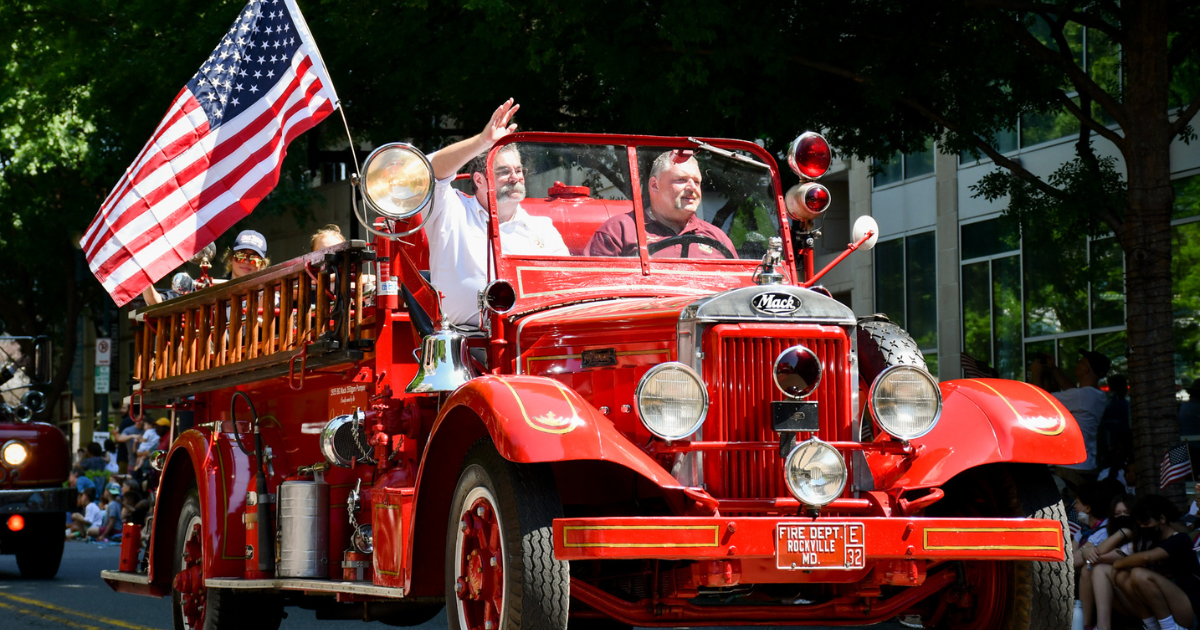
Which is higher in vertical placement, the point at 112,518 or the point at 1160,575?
the point at 1160,575

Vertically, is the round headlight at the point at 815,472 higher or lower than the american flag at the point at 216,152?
lower

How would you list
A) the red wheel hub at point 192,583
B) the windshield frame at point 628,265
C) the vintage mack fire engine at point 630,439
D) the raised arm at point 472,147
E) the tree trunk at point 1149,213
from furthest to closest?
the tree trunk at point 1149,213 → the red wheel hub at point 192,583 → the raised arm at point 472,147 → the windshield frame at point 628,265 → the vintage mack fire engine at point 630,439

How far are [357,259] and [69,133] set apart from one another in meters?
20.1

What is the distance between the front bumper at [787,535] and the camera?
212 inches

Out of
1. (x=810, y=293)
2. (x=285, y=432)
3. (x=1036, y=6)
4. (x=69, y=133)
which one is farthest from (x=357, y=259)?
(x=69, y=133)

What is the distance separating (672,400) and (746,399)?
358mm

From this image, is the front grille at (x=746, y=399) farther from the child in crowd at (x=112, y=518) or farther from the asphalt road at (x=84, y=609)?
the child in crowd at (x=112, y=518)

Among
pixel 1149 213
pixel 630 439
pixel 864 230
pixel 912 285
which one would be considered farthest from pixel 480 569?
pixel 912 285

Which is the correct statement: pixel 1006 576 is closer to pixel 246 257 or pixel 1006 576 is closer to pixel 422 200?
pixel 422 200

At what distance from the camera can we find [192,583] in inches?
346

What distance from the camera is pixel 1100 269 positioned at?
47.2 feet

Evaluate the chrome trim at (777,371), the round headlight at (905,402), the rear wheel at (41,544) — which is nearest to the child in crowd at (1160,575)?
the round headlight at (905,402)

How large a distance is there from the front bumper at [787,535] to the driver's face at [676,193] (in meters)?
2.19

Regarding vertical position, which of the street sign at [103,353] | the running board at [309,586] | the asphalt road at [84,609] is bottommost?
the asphalt road at [84,609]
